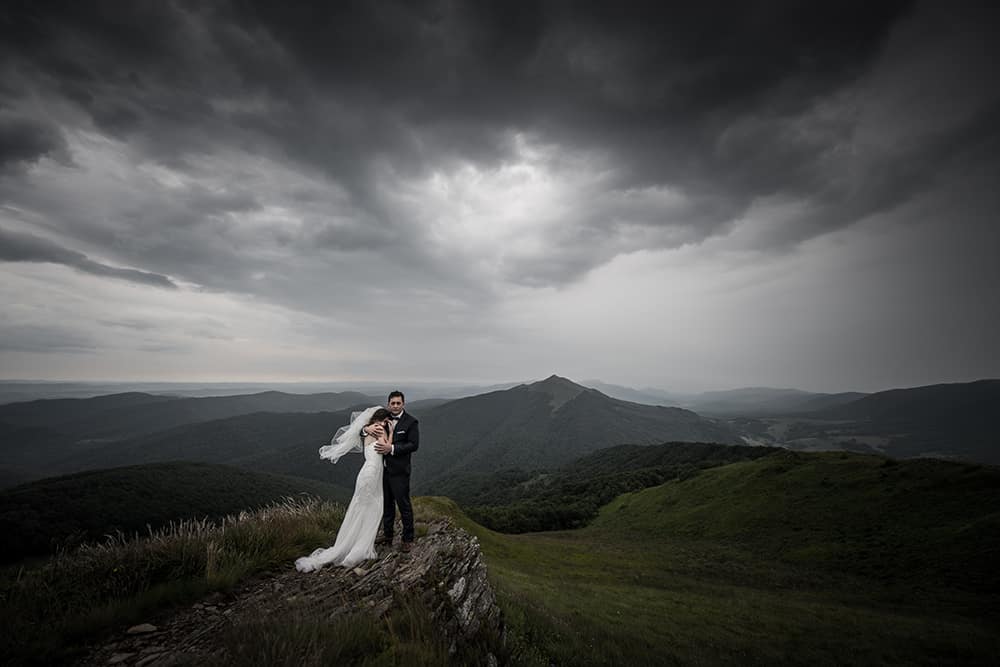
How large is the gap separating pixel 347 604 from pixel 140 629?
278 cm

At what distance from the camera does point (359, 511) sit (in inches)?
324

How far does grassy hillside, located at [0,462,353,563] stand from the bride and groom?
360 ft

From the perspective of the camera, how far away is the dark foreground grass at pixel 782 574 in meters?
13.8

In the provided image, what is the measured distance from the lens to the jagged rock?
512cm

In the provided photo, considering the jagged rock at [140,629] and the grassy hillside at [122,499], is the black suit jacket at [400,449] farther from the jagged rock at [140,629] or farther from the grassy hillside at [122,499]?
the grassy hillside at [122,499]

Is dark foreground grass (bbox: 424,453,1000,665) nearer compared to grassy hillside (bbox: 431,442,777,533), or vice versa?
dark foreground grass (bbox: 424,453,1000,665)

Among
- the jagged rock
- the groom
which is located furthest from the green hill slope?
the jagged rock

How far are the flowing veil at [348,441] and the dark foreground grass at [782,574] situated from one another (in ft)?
18.9

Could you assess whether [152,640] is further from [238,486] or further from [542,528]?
[238,486]

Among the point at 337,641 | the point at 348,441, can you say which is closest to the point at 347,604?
the point at 337,641

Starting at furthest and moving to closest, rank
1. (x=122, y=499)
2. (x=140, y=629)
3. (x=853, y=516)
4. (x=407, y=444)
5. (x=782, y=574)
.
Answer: (x=122, y=499)
(x=853, y=516)
(x=782, y=574)
(x=407, y=444)
(x=140, y=629)

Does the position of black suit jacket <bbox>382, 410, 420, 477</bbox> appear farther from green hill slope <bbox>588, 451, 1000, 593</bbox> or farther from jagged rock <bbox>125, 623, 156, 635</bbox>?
green hill slope <bbox>588, 451, 1000, 593</bbox>

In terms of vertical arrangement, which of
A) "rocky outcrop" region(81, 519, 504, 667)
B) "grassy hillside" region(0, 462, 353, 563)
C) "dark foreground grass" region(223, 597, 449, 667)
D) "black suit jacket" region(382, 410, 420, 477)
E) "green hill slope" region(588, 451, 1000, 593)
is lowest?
"grassy hillside" region(0, 462, 353, 563)

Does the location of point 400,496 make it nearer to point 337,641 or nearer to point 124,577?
point 337,641
